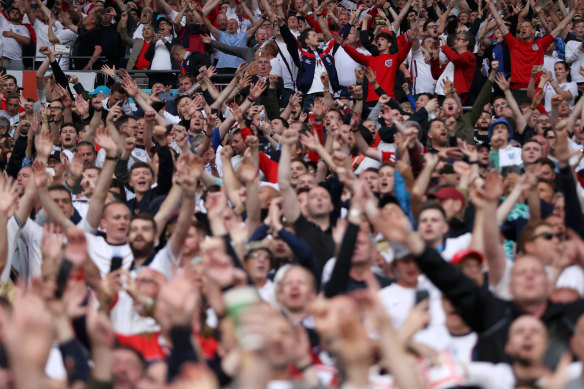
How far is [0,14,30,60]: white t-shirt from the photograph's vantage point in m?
14.7

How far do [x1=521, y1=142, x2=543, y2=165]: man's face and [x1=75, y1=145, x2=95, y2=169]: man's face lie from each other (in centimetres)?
401

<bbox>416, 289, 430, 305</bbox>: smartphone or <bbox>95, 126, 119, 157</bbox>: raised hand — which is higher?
<bbox>95, 126, 119, 157</bbox>: raised hand

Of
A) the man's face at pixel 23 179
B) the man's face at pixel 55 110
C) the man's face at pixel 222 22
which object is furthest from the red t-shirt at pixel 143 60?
the man's face at pixel 23 179

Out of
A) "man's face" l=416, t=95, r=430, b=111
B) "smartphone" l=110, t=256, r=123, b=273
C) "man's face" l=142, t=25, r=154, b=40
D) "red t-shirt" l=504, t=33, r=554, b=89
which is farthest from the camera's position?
"man's face" l=142, t=25, r=154, b=40

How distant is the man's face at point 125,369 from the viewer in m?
4.64

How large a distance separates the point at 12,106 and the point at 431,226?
7.58 metres

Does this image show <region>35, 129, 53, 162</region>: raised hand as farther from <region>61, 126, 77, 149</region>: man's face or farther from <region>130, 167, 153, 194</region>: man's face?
<region>61, 126, 77, 149</region>: man's face

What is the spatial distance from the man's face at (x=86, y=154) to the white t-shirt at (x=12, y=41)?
18.1ft

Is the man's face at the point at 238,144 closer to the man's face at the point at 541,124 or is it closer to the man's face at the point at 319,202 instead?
the man's face at the point at 319,202

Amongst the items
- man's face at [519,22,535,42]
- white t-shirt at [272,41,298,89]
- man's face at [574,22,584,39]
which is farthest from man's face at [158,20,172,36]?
man's face at [574,22,584,39]

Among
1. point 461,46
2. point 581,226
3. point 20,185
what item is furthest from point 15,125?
point 581,226

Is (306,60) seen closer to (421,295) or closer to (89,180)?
(89,180)

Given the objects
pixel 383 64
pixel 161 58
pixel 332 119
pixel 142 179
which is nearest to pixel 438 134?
pixel 332 119

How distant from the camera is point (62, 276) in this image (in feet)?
19.3
